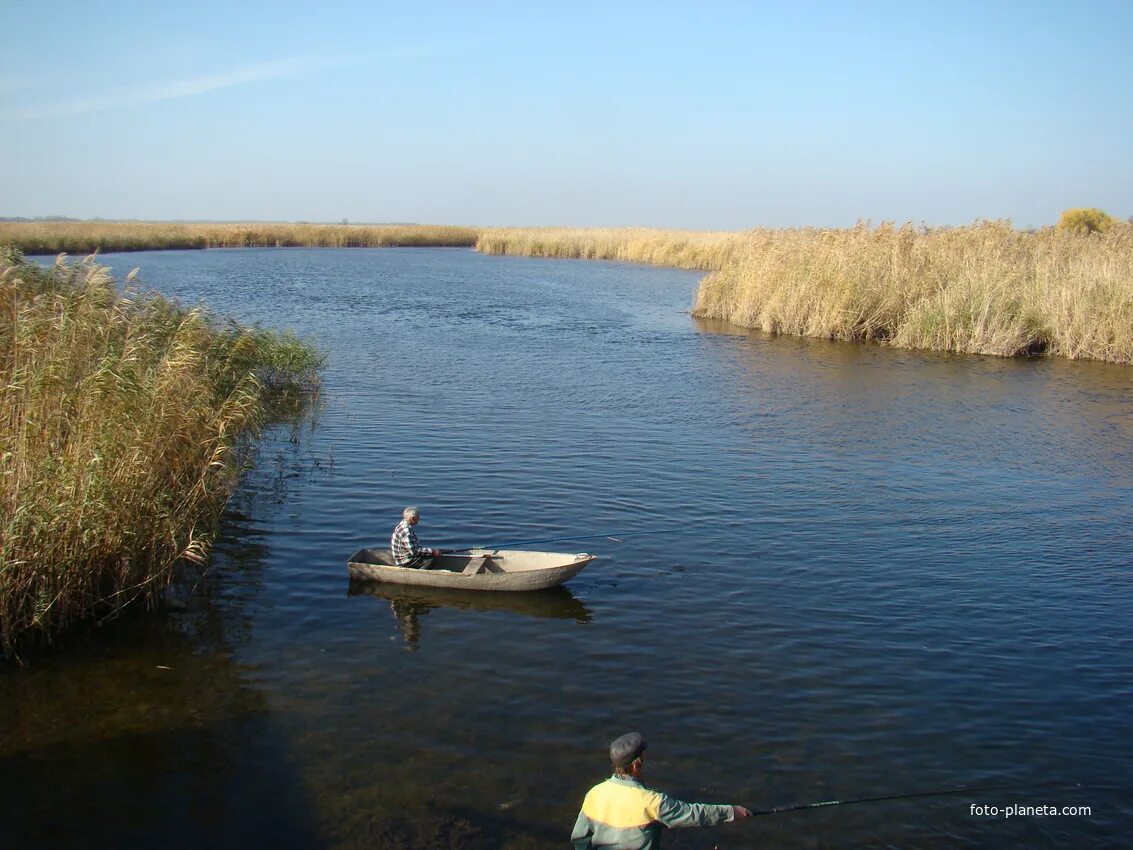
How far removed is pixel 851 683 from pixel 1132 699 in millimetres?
2829

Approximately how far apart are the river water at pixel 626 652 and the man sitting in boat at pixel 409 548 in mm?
418

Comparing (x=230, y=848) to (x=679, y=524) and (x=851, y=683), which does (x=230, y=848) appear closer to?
(x=851, y=683)

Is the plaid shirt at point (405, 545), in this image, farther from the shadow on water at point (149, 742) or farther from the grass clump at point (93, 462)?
the grass clump at point (93, 462)

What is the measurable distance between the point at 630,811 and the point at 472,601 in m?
5.98

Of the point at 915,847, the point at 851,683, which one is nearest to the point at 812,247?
the point at 851,683

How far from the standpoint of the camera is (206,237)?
297 ft

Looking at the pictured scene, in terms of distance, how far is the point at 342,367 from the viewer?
27.0m

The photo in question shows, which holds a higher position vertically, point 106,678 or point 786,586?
point 786,586

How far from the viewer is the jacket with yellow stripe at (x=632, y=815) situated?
5953 mm

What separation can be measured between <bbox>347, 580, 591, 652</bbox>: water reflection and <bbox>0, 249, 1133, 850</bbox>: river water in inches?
2.0

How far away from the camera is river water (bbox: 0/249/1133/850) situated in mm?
7832

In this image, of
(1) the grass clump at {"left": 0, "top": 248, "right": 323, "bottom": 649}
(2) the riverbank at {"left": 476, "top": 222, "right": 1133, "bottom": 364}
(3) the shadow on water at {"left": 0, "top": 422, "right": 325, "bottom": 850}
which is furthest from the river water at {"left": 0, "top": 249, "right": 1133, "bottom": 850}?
(2) the riverbank at {"left": 476, "top": 222, "right": 1133, "bottom": 364}

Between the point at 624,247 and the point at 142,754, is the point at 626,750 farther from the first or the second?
the point at 624,247

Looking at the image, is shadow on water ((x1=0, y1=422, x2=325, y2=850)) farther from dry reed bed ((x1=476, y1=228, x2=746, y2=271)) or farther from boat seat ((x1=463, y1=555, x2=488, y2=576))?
dry reed bed ((x1=476, y1=228, x2=746, y2=271))
